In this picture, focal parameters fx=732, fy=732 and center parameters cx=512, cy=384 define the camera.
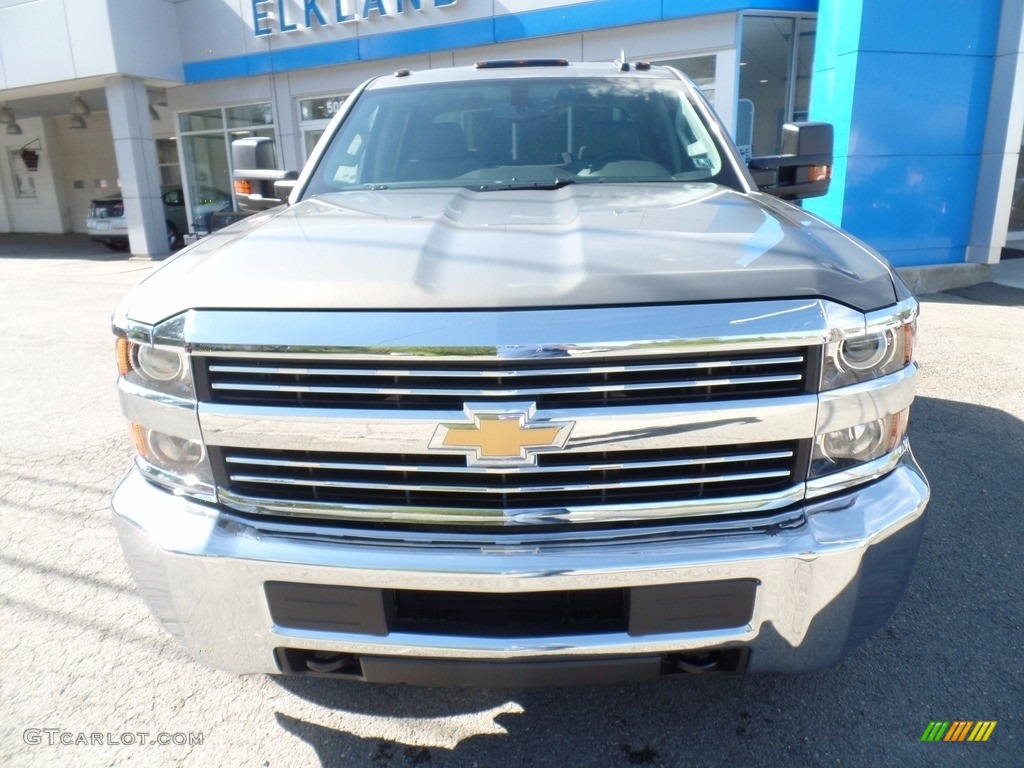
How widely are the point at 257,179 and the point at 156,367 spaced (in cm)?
183

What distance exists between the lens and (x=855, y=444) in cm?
178

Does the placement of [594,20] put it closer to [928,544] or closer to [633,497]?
[928,544]

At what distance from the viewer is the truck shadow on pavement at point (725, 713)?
6.71 feet

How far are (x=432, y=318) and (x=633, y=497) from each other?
63 centimetres

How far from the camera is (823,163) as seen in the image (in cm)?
326

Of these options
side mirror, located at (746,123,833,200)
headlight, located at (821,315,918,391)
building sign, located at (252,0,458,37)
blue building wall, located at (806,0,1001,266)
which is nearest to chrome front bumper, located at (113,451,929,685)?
headlight, located at (821,315,918,391)

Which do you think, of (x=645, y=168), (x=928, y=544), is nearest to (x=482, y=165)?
(x=645, y=168)

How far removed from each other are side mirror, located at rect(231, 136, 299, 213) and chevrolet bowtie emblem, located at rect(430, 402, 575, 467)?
6.84ft

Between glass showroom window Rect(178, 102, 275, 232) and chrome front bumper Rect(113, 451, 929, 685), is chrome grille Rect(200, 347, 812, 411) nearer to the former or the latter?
chrome front bumper Rect(113, 451, 929, 685)

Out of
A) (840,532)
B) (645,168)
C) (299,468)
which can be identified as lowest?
(840,532)

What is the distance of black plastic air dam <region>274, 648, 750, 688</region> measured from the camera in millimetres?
1659

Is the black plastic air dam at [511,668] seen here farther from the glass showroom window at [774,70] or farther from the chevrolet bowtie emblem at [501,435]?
the glass showroom window at [774,70]

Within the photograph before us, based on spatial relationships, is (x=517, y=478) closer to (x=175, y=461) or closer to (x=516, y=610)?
(x=516, y=610)

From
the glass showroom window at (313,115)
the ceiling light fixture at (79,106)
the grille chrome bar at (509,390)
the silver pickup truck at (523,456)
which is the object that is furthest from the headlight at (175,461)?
the ceiling light fixture at (79,106)
